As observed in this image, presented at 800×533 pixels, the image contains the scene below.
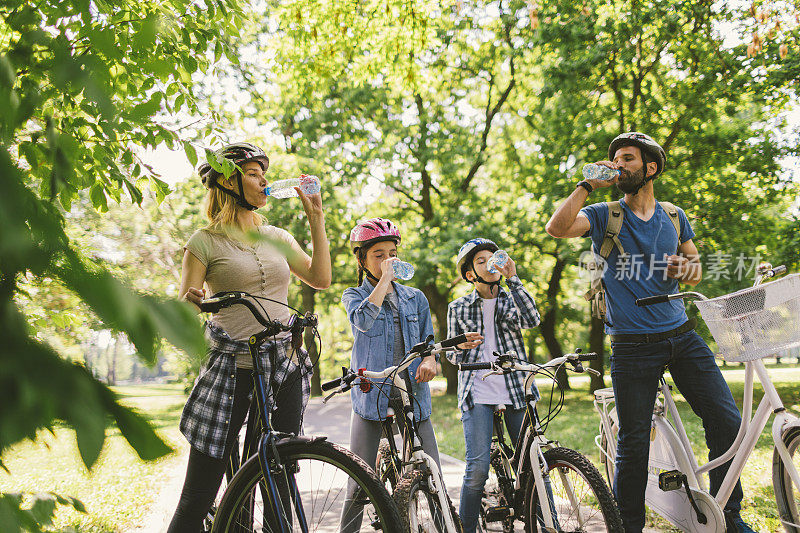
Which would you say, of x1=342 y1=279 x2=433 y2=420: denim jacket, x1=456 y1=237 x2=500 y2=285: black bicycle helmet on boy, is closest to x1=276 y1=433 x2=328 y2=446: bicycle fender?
x1=342 y1=279 x2=433 y2=420: denim jacket

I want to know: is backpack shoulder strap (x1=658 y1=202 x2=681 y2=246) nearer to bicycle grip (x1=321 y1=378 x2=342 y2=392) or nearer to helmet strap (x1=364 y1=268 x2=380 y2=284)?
helmet strap (x1=364 y1=268 x2=380 y2=284)

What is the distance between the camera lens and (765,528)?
4.37 m

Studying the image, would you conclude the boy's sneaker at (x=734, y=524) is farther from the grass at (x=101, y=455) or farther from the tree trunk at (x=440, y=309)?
the tree trunk at (x=440, y=309)

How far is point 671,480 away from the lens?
11.2ft

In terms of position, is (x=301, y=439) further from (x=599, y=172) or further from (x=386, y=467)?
(x=599, y=172)

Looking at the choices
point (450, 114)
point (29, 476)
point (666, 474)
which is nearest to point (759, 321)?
point (666, 474)

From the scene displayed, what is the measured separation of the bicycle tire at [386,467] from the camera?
138 inches

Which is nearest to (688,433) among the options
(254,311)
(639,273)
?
(639,273)

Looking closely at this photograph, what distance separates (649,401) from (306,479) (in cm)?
196

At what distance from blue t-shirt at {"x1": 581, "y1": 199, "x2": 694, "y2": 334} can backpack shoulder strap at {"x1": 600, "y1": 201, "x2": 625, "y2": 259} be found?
0.08 ft

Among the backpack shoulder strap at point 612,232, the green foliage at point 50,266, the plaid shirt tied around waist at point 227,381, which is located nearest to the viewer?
the green foliage at point 50,266

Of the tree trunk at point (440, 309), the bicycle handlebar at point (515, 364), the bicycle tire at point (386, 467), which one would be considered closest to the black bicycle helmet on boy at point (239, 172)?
the bicycle handlebar at point (515, 364)

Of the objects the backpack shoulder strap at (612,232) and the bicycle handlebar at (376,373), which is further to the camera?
the backpack shoulder strap at (612,232)

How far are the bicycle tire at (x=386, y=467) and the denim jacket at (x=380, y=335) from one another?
304 mm
